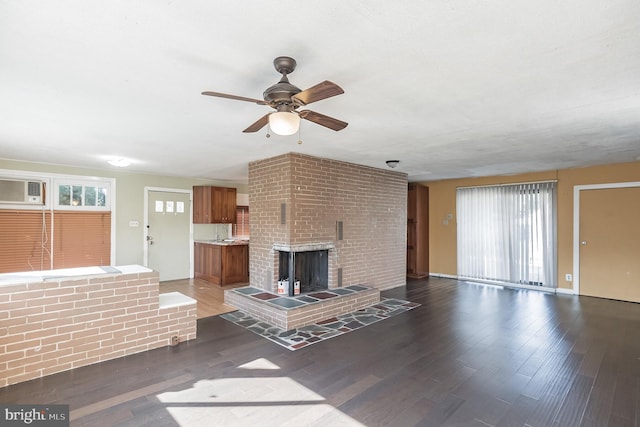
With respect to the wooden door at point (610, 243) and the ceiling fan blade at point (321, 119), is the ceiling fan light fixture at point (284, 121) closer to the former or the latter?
A: the ceiling fan blade at point (321, 119)

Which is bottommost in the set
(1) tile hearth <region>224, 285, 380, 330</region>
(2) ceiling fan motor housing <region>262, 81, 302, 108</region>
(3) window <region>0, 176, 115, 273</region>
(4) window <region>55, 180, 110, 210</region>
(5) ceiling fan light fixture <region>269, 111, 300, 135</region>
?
(1) tile hearth <region>224, 285, 380, 330</region>

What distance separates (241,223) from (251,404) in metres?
6.06

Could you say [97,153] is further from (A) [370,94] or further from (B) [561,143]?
(B) [561,143]

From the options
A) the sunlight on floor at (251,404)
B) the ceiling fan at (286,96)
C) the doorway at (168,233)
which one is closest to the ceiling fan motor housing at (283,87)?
the ceiling fan at (286,96)

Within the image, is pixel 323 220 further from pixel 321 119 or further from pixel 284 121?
pixel 284 121

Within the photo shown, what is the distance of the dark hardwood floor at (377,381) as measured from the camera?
2.21 metres

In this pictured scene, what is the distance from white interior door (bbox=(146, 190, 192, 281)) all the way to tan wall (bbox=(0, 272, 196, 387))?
3.82 meters

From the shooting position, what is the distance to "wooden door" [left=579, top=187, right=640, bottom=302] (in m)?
5.33

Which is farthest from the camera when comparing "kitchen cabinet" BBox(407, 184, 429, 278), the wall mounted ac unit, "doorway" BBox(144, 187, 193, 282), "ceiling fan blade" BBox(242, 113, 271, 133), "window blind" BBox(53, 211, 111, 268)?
"kitchen cabinet" BBox(407, 184, 429, 278)

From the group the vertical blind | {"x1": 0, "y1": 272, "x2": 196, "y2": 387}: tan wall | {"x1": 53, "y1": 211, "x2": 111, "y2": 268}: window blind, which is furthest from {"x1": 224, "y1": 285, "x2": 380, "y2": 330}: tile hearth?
the vertical blind

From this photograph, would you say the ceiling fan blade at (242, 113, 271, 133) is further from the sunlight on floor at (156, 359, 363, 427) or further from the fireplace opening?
the fireplace opening

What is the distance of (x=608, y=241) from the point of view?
5.55 m

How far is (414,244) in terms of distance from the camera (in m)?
7.62

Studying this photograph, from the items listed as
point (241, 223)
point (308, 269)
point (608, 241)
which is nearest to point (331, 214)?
point (308, 269)
